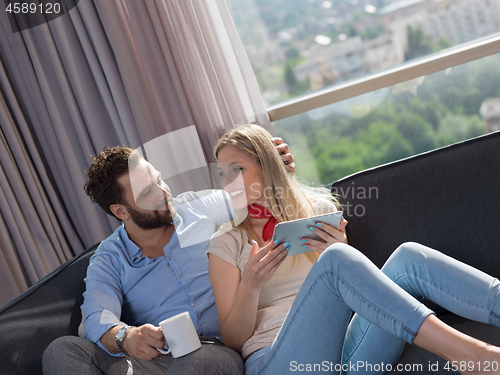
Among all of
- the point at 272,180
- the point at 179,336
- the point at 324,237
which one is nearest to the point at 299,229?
the point at 324,237

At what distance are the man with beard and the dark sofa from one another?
0.13 meters

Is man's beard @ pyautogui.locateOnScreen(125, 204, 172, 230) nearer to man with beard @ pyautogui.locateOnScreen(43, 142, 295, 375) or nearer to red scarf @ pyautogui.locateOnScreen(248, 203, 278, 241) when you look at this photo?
man with beard @ pyautogui.locateOnScreen(43, 142, 295, 375)

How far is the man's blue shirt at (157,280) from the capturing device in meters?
1.49

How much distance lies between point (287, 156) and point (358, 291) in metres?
0.75

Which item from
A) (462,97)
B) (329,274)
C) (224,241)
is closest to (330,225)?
(329,274)

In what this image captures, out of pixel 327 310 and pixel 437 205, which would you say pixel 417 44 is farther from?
pixel 327 310


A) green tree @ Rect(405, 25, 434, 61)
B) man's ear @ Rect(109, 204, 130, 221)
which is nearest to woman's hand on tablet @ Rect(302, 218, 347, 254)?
man's ear @ Rect(109, 204, 130, 221)

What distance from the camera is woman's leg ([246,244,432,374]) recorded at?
40.9 inches

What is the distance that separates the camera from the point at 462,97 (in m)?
2.15

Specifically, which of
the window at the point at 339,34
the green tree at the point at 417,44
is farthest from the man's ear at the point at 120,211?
the green tree at the point at 417,44

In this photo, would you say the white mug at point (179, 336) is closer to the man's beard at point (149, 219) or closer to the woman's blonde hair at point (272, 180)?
the woman's blonde hair at point (272, 180)

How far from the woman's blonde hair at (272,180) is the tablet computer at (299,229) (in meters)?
0.22

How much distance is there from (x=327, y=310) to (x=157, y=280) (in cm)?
70

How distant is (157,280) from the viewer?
154cm
